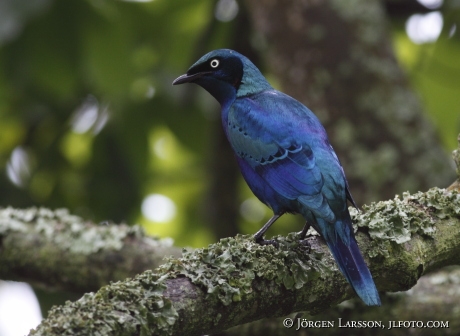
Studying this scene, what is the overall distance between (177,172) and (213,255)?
170 inches

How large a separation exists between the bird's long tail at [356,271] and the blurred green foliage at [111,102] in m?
2.97

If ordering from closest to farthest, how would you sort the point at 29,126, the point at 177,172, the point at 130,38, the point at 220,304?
1. the point at 220,304
2. the point at 130,38
3. the point at 29,126
4. the point at 177,172

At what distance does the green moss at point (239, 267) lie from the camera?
2.52m

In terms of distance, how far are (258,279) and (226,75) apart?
1774 millimetres

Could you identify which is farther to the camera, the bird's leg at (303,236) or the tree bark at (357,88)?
the tree bark at (357,88)

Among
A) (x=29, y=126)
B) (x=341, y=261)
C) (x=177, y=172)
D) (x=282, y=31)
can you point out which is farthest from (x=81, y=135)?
(x=341, y=261)

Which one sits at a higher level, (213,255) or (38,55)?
(38,55)

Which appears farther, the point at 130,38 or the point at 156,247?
the point at 130,38

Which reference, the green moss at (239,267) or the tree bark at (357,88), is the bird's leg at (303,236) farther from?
the tree bark at (357,88)

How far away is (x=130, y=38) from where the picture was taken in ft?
19.2

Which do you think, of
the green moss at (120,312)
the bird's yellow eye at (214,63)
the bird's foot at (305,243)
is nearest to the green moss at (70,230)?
the bird's yellow eye at (214,63)

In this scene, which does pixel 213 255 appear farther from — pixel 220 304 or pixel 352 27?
pixel 352 27

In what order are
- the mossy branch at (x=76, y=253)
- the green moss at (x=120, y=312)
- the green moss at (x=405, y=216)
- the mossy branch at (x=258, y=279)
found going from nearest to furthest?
the green moss at (x=120, y=312)
the mossy branch at (x=258, y=279)
the green moss at (x=405, y=216)
the mossy branch at (x=76, y=253)

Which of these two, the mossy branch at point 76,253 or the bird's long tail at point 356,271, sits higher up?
the mossy branch at point 76,253
